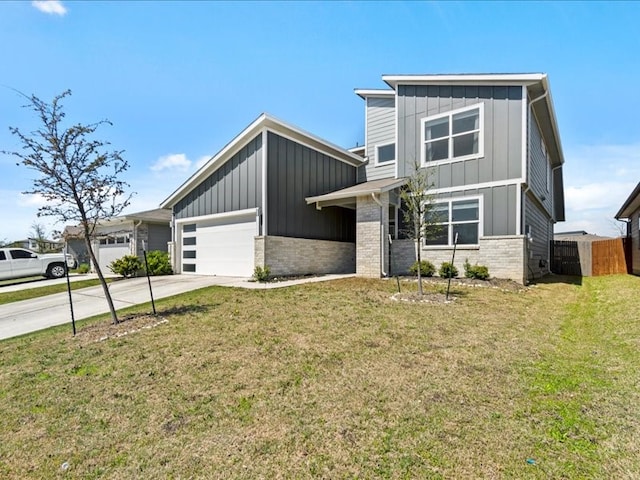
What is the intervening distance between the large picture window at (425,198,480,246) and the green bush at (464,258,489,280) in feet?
2.95

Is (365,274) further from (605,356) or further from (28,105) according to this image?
(28,105)

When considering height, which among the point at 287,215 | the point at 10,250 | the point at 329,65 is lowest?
the point at 10,250

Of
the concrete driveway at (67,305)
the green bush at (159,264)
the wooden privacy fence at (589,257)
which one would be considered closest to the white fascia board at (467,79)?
the wooden privacy fence at (589,257)

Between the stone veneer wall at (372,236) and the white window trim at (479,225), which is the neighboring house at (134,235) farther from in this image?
the white window trim at (479,225)

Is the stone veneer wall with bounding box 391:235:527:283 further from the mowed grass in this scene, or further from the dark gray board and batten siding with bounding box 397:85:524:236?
the mowed grass

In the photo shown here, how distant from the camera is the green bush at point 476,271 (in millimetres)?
10570

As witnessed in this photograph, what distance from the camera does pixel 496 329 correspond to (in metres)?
5.43

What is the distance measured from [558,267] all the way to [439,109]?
11.1 meters

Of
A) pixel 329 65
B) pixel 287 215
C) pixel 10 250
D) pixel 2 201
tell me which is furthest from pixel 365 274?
pixel 2 201

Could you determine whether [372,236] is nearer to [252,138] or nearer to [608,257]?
[252,138]

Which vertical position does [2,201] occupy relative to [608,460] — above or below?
above

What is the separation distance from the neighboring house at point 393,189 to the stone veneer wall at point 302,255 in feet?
0.14

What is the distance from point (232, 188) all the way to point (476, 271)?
9.48 m

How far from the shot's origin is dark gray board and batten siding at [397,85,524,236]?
10.7 m
